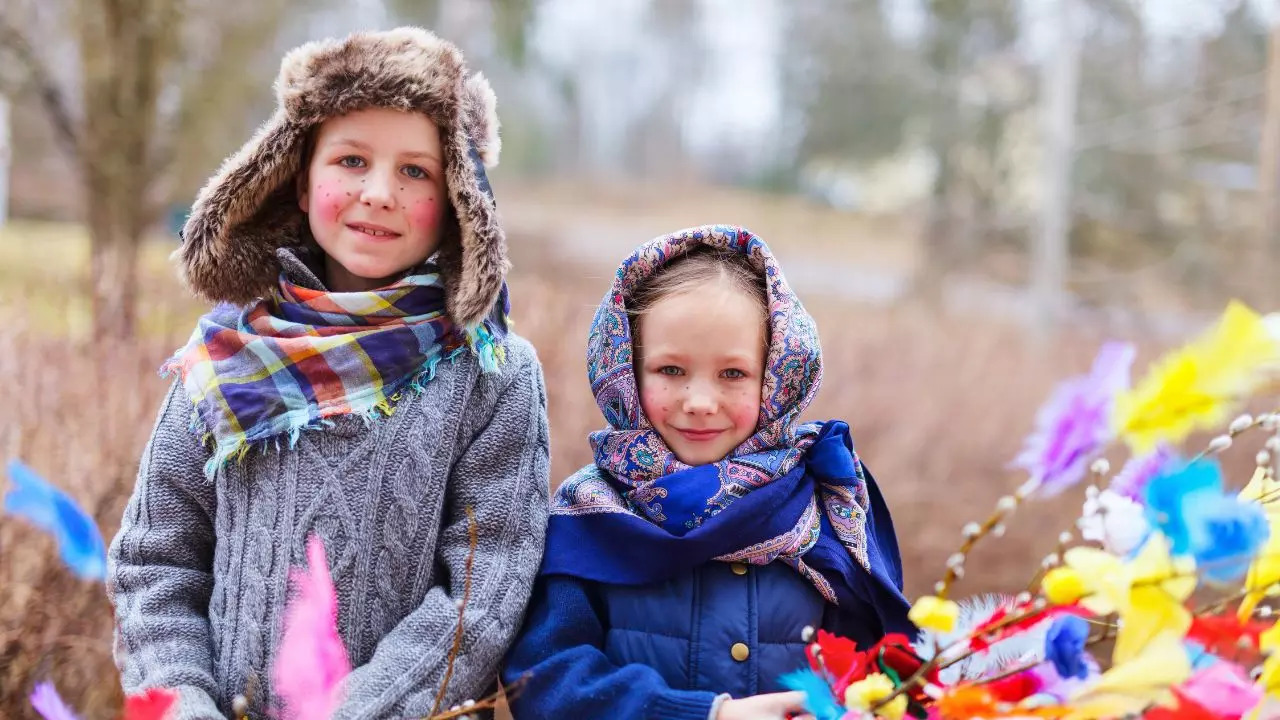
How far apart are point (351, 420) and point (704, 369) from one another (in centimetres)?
65

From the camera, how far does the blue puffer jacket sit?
1905mm

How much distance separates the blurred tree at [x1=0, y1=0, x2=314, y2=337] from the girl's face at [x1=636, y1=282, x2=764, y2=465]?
460 centimetres

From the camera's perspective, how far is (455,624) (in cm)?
190

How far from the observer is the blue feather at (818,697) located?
5.06ft

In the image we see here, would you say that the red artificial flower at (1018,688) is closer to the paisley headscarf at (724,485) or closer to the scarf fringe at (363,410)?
the paisley headscarf at (724,485)

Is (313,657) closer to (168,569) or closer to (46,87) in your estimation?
(168,569)

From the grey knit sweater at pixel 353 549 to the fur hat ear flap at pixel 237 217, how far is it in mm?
219

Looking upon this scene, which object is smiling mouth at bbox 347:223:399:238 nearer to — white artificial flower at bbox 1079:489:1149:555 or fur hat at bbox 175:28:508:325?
fur hat at bbox 175:28:508:325

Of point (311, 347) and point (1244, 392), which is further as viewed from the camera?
point (311, 347)

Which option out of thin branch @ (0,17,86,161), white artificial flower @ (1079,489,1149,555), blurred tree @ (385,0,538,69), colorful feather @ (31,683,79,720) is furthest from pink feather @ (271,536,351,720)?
blurred tree @ (385,0,538,69)

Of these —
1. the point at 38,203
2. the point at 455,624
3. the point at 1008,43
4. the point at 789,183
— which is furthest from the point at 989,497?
the point at 38,203

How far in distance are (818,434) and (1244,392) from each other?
103 cm

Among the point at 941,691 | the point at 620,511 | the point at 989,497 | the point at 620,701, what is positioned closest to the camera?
the point at 941,691

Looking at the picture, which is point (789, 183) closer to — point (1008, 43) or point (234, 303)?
point (1008, 43)
